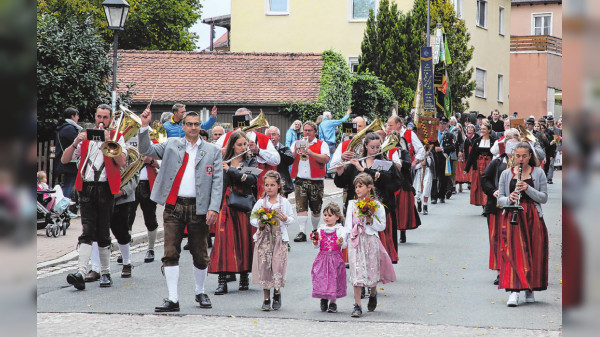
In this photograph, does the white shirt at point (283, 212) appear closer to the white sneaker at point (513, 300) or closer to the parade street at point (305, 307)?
the parade street at point (305, 307)

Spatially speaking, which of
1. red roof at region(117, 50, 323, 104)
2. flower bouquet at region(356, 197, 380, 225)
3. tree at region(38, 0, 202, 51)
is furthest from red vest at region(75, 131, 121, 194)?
tree at region(38, 0, 202, 51)

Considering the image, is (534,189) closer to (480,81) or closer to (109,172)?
(109,172)

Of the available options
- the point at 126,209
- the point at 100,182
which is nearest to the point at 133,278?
the point at 126,209

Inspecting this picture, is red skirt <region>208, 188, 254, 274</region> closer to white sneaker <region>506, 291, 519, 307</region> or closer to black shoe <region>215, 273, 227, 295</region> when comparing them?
black shoe <region>215, 273, 227, 295</region>

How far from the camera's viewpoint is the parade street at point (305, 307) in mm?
7180

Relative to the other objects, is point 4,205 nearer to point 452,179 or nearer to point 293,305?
point 293,305

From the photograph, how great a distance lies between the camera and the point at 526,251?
8508 mm

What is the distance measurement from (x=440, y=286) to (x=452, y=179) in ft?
46.7

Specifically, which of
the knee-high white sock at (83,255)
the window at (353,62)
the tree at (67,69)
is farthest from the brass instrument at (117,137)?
the window at (353,62)

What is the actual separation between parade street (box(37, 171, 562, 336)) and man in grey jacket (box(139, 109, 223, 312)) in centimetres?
66

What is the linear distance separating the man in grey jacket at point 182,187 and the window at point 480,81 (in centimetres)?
3858

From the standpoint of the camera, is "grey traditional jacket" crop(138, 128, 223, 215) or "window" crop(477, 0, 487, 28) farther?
"window" crop(477, 0, 487, 28)

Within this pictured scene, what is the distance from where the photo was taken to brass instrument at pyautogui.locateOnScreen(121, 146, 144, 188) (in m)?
9.98

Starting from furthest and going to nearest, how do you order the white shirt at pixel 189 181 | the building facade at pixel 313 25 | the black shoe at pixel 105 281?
1. the building facade at pixel 313 25
2. the black shoe at pixel 105 281
3. the white shirt at pixel 189 181
